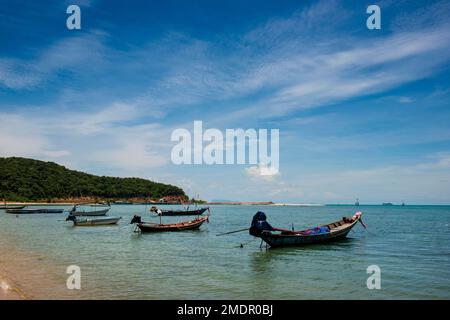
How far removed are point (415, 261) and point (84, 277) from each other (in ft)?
67.6

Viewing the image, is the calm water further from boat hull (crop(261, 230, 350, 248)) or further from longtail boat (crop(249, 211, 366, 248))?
longtail boat (crop(249, 211, 366, 248))

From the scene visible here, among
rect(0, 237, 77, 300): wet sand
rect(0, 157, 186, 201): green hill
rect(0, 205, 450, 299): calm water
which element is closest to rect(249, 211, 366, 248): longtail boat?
rect(0, 205, 450, 299): calm water

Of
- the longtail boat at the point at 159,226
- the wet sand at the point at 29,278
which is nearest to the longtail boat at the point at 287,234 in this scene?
the wet sand at the point at 29,278

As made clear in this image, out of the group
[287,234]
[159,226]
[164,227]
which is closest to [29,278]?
[287,234]

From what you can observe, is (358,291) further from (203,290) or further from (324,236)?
(324,236)

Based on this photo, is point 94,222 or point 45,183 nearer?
point 94,222

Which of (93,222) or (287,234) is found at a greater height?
(287,234)

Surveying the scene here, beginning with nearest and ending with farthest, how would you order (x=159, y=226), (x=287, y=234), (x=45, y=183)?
1. (x=287, y=234)
2. (x=159, y=226)
3. (x=45, y=183)

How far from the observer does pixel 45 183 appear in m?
153

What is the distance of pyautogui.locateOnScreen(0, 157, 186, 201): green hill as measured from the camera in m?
140

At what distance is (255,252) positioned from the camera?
90.2 feet

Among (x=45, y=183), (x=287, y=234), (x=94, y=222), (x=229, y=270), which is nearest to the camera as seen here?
(x=229, y=270)

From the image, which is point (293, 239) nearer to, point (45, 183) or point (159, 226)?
point (159, 226)
